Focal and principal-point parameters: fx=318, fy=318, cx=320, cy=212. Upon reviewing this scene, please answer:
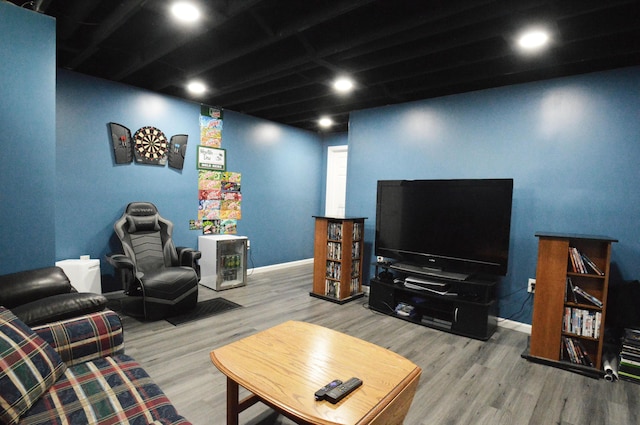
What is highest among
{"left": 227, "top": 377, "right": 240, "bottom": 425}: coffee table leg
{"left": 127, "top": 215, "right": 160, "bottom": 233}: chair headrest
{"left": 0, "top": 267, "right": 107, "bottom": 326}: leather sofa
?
{"left": 127, "top": 215, "right": 160, "bottom": 233}: chair headrest

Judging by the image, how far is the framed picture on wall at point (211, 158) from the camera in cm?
452

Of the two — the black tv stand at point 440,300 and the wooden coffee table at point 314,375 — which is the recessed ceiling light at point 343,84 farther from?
the wooden coffee table at point 314,375

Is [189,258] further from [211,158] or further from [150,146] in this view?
[211,158]

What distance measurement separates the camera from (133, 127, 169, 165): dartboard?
3.91 metres

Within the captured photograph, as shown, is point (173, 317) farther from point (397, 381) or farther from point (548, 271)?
point (548, 271)

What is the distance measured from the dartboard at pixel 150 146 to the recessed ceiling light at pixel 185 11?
2052 millimetres

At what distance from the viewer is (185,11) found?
7.15 feet

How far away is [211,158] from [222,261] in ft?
4.94

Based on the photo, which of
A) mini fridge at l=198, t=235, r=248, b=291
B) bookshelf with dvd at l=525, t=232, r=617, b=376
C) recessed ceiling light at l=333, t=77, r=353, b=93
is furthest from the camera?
mini fridge at l=198, t=235, r=248, b=291

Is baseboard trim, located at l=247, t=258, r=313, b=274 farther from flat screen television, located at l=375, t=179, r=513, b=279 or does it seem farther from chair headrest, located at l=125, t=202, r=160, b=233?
flat screen television, located at l=375, t=179, r=513, b=279

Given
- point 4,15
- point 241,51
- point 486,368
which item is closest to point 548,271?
point 486,368

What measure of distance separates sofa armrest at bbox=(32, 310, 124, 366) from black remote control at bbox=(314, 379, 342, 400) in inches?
46.1

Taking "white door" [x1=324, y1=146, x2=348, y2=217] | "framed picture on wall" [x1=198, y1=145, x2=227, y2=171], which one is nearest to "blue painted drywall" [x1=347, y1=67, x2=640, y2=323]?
"white door" [x1=324, y1=146, x2=348, y2=217]

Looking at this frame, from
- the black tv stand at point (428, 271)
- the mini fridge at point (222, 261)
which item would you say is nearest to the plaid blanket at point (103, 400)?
the black tv stand at point (428, 271)
